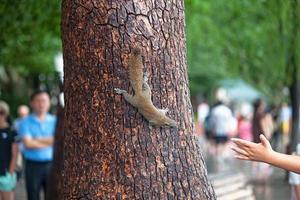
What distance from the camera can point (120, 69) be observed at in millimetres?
4246

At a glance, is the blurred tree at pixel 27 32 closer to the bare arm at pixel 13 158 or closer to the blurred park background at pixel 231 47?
the blurred park background at pixel 231 47

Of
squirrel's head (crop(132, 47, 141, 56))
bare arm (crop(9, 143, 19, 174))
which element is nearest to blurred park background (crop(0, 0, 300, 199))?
bare arm (crop(9, 143, 19, 174))

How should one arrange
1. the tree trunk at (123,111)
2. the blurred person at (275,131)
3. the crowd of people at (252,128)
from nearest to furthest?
the tree trunk at (123,111), the crowd of people at (252,128), the blurred person at (275,131)

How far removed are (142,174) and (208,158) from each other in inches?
753

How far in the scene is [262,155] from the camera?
439 cm

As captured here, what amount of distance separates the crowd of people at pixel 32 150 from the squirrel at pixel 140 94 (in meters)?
5.56

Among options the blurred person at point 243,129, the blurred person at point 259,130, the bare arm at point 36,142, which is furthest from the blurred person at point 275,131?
the bare arm at point 36,142

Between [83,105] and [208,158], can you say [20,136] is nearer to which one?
[83,105]

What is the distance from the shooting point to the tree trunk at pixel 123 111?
4.21 meters

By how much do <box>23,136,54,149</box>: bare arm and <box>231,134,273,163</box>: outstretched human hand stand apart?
5539mm

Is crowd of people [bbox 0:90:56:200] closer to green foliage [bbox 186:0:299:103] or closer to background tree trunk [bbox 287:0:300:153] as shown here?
green foliage [bbox 186:0:299:103]

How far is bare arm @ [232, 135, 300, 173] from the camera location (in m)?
4.38

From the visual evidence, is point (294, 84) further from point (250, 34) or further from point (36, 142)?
point (36, 142)

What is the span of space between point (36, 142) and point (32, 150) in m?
0.11
